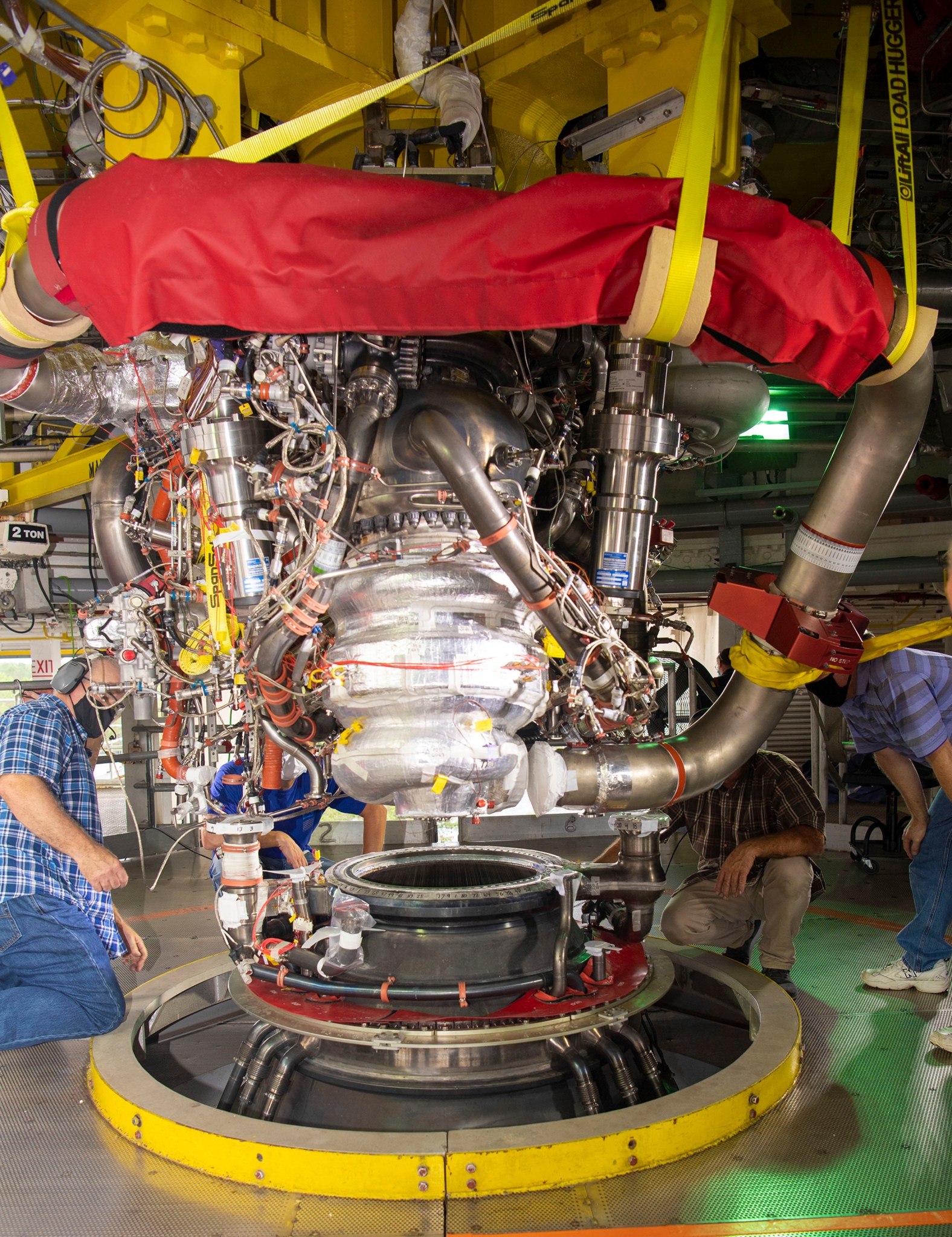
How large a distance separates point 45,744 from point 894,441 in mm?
3604

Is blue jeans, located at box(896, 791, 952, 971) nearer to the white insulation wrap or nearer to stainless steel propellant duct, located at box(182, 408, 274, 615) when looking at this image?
stainless steel propellant duct, located at box(182, 408, 274, 615)

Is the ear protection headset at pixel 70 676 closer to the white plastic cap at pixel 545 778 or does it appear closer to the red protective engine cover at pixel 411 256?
the red protective engine cover at pixel 411 256

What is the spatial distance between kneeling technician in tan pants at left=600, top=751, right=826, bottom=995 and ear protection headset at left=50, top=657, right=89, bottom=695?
2.80m

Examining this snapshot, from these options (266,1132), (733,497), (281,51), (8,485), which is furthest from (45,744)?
(733,497)

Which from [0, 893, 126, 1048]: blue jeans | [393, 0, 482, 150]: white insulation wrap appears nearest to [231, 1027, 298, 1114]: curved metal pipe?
[0, 893, 126, 1048]: blue jeans

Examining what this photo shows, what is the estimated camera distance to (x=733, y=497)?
9.95 m

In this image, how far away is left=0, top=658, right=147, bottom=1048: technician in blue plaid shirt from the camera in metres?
3.88

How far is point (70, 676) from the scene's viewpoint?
421 centimetres

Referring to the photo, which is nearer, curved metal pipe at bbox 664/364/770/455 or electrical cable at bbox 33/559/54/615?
curved metal pipe at bbox 664/364/770/455

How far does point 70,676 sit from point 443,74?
2996 millimetres

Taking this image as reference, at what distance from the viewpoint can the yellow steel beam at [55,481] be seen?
7008mm

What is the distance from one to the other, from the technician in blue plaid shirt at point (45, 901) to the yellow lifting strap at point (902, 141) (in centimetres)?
363

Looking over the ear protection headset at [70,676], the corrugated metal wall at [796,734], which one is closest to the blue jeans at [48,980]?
the ear protection headset at [70,676]

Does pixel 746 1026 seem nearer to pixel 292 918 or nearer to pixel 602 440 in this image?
pixel 292 918
